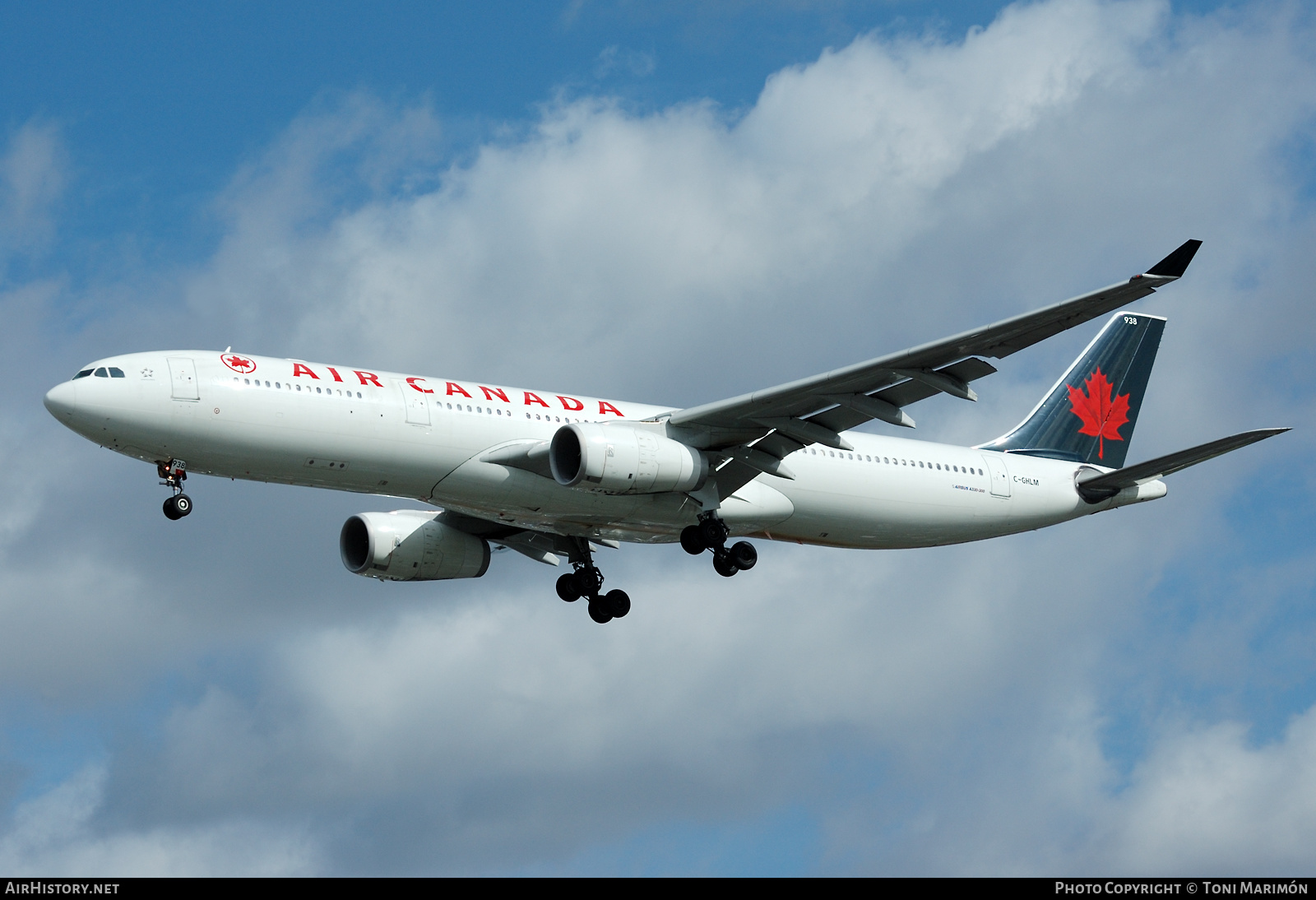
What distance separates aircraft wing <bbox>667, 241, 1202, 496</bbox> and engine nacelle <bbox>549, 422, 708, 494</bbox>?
3.49 feet

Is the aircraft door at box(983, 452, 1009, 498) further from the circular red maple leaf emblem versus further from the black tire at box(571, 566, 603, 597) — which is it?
the circular red maple leaf emblem

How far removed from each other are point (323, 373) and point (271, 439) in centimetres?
214

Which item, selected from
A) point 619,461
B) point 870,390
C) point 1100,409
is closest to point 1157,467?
point 1100,409

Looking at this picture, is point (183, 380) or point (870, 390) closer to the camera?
point (183, 380)

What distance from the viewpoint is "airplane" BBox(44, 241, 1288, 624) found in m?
33.5

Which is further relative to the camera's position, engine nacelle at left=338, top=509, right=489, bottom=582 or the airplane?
engine nacelle at left=338, top=509, right=489, bottom=582

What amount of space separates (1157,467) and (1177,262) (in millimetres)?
13199

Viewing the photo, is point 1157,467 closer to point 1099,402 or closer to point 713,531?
point 1099,402

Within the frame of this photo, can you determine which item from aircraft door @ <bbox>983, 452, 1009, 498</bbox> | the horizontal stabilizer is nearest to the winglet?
the horizontal stabilizer

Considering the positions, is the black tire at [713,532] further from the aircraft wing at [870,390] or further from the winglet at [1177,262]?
the winglet at [1177,262]

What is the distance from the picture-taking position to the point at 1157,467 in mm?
41375

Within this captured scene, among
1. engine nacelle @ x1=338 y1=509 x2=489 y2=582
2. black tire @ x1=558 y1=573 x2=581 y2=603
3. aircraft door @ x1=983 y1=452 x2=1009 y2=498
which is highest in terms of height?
aircraft door @ x1=983 y1=452 x2=1009 y2=498

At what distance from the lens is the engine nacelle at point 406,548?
4278 cm
